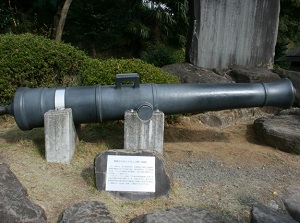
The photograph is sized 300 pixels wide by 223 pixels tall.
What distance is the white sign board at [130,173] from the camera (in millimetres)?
3590

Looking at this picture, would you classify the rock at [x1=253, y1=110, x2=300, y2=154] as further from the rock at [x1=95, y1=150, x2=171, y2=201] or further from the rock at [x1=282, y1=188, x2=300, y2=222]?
the rock at [x1=95, y1=150, x2=171, y2=201]

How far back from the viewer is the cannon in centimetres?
413

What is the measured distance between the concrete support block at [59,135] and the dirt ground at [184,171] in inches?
4.3

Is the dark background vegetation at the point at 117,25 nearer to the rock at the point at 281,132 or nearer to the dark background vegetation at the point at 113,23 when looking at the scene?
the dark background vegetation at the point at 113,23

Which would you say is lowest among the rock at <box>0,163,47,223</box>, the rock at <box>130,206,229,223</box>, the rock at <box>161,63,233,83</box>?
the rock at <box>130,206,229,223</box>

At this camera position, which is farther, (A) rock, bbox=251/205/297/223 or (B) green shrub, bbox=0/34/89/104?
(B) green shrub, bbox=0/34/89/104

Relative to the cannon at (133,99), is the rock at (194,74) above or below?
below

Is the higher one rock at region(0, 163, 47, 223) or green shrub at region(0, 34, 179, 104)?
green shrub at region(0, 34, 179, 104)

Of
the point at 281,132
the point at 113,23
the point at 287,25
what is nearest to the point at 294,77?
the point at 281,132

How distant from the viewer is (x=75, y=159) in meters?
4.43

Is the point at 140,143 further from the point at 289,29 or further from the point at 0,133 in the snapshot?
the point at 289,29

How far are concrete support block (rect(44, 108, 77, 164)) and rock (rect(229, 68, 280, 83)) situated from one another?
423 centimetres

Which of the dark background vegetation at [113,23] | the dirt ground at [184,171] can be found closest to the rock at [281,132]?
the dirt ground at [184,171]

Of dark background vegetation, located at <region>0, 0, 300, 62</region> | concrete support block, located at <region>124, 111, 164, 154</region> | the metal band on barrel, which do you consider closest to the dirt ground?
A: concrete support block, located at <region>124, 111, 164, 154</region>
